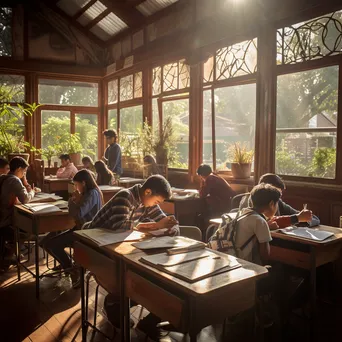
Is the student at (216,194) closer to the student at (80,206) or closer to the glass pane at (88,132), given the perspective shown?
the student at (80,206)

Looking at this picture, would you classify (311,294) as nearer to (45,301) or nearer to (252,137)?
(45,301)

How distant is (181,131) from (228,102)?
47.1 inches

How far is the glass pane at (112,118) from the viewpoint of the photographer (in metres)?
9.05

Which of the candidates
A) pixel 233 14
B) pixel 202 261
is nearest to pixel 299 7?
pixel 233 14

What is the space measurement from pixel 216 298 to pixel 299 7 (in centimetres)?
373

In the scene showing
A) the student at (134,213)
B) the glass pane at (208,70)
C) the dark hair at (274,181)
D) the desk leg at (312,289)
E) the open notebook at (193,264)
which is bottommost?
the desk leg at (312,289)

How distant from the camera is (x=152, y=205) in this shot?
277 cm

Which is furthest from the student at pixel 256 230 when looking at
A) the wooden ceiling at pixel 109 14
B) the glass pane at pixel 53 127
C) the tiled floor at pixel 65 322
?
the glass pane at pixel 53 127

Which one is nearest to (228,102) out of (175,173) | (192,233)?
(175,173)

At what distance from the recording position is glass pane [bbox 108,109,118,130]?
905 cm

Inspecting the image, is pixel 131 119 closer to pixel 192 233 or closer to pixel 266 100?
pixel 266 100

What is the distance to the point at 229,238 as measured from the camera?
99.3 inches

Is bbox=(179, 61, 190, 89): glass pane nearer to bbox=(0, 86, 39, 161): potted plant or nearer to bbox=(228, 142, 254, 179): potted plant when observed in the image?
bbox=(228, 142, 254, 179): potted plant

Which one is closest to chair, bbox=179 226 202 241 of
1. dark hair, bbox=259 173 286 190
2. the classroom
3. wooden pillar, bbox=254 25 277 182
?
the classroom
